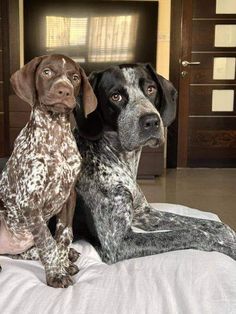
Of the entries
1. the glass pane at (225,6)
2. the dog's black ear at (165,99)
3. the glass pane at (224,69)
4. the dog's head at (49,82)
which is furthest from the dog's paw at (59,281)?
the glass pane at (225,6)

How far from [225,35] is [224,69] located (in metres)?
0.39

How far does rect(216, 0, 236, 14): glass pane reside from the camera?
5297 millimetres

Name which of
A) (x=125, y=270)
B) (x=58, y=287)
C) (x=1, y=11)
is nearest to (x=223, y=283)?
(x=125, y=270)

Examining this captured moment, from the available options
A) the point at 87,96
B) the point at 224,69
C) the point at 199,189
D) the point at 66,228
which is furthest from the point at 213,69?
the point at 66,228

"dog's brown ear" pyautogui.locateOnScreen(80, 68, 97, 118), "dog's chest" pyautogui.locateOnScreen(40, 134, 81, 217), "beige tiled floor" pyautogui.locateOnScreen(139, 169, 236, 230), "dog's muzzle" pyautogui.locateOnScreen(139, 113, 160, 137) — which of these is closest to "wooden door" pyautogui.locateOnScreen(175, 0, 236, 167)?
"beige tiled floor" pyautogui.locateOnScreen(139, 169, 236, 230)

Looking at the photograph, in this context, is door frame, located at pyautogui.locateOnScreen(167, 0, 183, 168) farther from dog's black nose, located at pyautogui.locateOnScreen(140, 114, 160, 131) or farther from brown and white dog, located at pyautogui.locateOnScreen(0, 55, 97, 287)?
brown and white dog, located at pyautogui.locateOnScreen(0, 55, 97, 287)

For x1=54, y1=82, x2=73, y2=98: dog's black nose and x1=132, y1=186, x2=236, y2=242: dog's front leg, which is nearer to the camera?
x1=54, y1=82, x2=73, y2=98: dog's black nose

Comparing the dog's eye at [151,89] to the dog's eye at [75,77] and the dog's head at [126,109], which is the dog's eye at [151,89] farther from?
the dog's eye at [75,77]

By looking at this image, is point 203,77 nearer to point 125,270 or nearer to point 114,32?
point 114,32

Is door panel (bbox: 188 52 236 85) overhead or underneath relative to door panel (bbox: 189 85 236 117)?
overhead

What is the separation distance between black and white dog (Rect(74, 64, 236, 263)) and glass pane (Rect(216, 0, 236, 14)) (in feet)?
12.3

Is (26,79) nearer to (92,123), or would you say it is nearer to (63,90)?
(63,90)

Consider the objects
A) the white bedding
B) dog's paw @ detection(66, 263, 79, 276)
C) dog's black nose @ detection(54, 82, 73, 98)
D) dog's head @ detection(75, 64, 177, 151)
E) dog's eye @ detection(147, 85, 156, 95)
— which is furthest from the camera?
dog's eye @ detection(147, 85, 156, 95)

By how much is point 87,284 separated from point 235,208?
8.66ft
